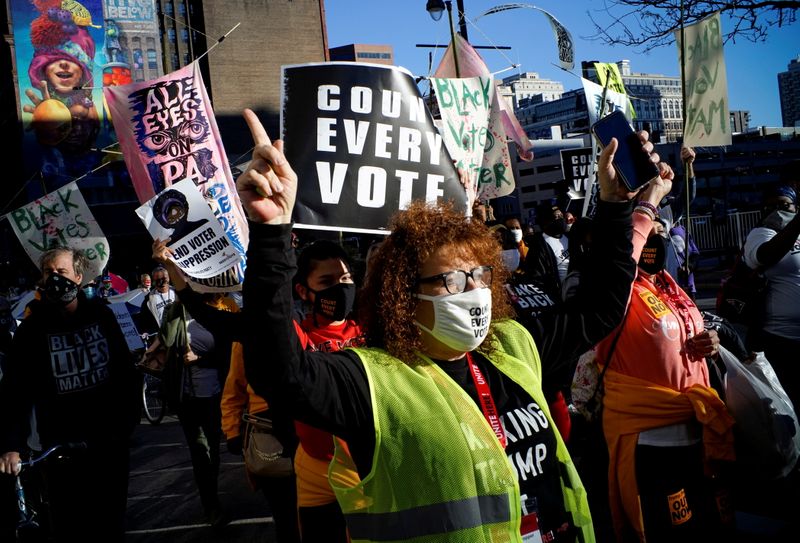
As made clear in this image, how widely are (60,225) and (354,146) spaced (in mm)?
4557

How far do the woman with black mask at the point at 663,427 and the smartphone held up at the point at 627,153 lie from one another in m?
1.05

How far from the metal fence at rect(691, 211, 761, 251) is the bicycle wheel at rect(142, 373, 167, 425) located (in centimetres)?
1675

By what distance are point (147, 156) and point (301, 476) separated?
3318 millimetres

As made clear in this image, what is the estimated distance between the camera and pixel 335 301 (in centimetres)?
354

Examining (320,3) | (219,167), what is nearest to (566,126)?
(320,3)

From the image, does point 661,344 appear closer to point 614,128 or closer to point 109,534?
point 614,128

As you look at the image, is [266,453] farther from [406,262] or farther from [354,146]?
[406,262]

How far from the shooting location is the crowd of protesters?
1.98 m

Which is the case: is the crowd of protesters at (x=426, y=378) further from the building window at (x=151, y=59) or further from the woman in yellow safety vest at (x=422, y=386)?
the building window at (x=151, y=59)

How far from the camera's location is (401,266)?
2270 mm

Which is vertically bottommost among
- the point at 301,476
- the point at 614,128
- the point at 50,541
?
the point at 50,541

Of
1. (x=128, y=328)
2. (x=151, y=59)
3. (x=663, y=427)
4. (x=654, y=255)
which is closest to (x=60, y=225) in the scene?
(x=128, y=328)

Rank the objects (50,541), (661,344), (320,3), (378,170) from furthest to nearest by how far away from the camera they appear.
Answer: (320,3) < (50,541) < (378,170) < (661,344)

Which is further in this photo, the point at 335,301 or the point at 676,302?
the point at 676,302
